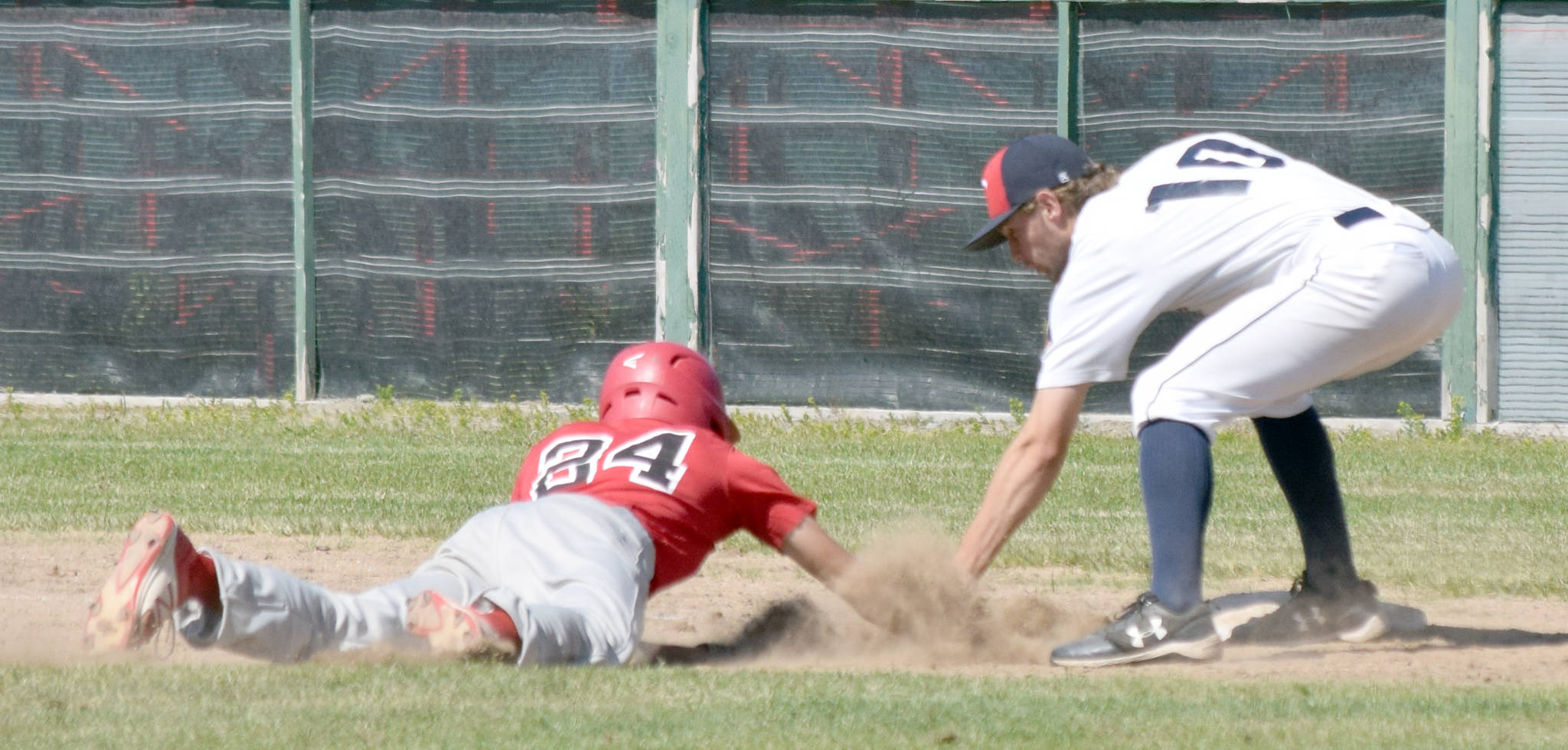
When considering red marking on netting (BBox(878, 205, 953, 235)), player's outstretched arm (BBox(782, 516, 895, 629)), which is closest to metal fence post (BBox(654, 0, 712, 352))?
red marking on netting (BBox(878, 205, 953, 235))

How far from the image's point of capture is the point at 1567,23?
10742 mm

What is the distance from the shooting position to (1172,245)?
4.54 metres

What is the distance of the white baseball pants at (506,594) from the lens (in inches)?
155

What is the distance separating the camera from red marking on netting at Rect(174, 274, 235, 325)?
470 inches

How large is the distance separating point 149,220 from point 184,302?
56 cm

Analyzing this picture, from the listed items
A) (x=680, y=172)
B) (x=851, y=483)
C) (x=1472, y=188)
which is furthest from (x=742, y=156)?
(x=1472, y=188)

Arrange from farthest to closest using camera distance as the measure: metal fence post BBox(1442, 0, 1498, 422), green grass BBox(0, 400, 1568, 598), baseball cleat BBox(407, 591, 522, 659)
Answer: metal fence post BBox(1442, 0, 1498, 422) → green grass BBox(0, 400, 1568, 598) → baseball cleat BBox(407, 591, 522, 659)

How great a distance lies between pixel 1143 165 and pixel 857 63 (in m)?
6.82

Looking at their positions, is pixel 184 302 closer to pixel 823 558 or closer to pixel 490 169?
pixel 490 169

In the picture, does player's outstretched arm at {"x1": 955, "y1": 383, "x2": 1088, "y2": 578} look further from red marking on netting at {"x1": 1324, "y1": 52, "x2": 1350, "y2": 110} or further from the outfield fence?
red marking on netting at {"x1": 1324, "y1": 52, "x2": 1350, "y2": 110}

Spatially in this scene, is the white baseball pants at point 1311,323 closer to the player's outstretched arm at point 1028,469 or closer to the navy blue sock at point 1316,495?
the player's outstretched arm at point 1028,469

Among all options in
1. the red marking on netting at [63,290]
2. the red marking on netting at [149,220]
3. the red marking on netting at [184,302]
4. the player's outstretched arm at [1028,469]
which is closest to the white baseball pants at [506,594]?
the player's outstretched arm at [1028,469]

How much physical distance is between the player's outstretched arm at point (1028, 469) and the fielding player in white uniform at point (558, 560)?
0.39 m

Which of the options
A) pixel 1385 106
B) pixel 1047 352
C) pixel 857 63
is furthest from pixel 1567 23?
pixel 1047 352
